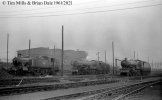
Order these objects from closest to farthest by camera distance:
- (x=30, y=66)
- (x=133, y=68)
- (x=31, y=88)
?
(x=31, y=88)
(x=30, y=66)
(x=133, y=68)

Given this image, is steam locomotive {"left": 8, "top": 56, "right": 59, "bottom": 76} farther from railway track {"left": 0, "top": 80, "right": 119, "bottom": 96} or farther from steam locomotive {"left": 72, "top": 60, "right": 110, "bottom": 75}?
railway track {"left": 0, "top": 80, "right": 119, "bottom": 96}

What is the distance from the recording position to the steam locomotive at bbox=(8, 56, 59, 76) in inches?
595

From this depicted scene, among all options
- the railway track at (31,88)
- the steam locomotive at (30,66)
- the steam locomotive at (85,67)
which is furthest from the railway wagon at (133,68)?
the railway track at (31,88)

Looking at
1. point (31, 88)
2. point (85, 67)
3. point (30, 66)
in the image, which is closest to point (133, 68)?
point (85, 67)

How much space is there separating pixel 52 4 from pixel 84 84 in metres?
5.06

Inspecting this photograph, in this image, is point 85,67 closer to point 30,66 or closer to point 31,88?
point 30,66

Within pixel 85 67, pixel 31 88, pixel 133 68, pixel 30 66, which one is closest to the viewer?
pixel 31 88

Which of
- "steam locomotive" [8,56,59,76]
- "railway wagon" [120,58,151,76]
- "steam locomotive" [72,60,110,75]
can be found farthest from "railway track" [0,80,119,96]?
"steam locomotive" [72,60,110,75]

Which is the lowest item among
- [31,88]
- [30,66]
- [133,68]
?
[31,88]

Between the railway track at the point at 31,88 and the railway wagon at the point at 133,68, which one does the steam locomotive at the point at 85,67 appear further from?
the railway track at the point at 31,88

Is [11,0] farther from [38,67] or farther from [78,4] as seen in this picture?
[38,67]

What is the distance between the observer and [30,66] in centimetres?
1573

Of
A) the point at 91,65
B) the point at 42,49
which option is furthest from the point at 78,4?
the point at 42,49

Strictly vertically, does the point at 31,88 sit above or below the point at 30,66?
below
